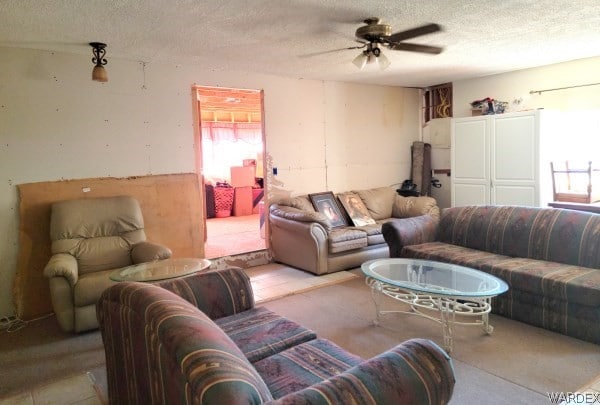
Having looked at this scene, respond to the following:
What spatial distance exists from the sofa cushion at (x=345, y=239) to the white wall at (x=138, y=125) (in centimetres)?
109

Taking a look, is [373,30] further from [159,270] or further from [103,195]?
[103,195]

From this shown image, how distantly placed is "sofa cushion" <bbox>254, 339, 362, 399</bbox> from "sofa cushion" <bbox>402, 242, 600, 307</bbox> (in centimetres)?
200

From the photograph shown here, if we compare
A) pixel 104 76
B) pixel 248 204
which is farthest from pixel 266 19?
pixel 248 204

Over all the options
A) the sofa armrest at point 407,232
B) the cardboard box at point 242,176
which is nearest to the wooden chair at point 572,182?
the sofa armrest at point 407,232

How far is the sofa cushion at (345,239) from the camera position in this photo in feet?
15.5

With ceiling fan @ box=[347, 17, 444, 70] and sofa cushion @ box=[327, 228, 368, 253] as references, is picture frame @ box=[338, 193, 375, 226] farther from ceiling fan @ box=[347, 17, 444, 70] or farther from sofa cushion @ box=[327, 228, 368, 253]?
ceiling fan @ box=[347, 17, 444, 70]

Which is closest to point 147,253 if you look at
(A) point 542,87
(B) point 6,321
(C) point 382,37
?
(B) point 6,321

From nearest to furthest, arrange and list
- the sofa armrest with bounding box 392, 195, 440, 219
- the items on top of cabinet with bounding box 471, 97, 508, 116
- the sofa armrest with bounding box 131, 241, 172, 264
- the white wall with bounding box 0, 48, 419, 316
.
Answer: the sofa armrest with bounding box 131, 241, 172, 264, the white wall with bounding box 0, 48, 419, 316, the items on top of cabinet with bounding box 471, 97, 508, 116, the sofa armrest with bounding box 392, 195, 440, 219

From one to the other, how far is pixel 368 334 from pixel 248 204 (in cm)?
661

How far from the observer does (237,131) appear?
9883 millimetres

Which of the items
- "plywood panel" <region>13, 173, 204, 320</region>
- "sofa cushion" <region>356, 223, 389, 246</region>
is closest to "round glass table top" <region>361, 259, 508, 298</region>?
"sofa cushion" <region>356, 223, 389, 246</region>

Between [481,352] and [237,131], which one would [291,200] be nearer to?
[481,352]

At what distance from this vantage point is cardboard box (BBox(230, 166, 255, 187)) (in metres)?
9.31

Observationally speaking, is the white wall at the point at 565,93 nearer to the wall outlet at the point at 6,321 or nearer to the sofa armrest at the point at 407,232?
the sofa armrest at the point at 407,232
